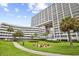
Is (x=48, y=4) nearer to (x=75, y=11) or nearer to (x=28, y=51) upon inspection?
(x=75, y=11)

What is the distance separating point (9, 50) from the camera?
525 cm

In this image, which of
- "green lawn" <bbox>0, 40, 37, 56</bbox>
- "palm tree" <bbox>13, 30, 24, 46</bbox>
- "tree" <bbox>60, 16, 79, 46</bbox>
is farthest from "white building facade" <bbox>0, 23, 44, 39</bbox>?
"tree" <bbox>60, 16, 79, 46</bbox>

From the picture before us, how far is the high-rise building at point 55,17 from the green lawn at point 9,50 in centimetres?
90

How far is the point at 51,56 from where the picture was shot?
514 cm

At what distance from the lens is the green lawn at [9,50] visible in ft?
17.0

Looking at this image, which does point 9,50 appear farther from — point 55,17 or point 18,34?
point 55,17

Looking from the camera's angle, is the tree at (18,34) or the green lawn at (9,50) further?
the tree at (18,34)

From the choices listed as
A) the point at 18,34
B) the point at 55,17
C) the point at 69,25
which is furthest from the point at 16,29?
the point at 69,25

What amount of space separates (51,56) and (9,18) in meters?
1.62

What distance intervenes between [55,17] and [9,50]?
5.40 ft

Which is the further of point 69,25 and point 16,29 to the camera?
point 16,29

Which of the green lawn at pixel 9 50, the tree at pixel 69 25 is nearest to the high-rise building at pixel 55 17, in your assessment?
the tree at pixel 69 25

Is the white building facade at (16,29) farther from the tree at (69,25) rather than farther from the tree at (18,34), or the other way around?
the tree at (69,25)

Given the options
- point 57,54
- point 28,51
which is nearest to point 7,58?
point 28,51
